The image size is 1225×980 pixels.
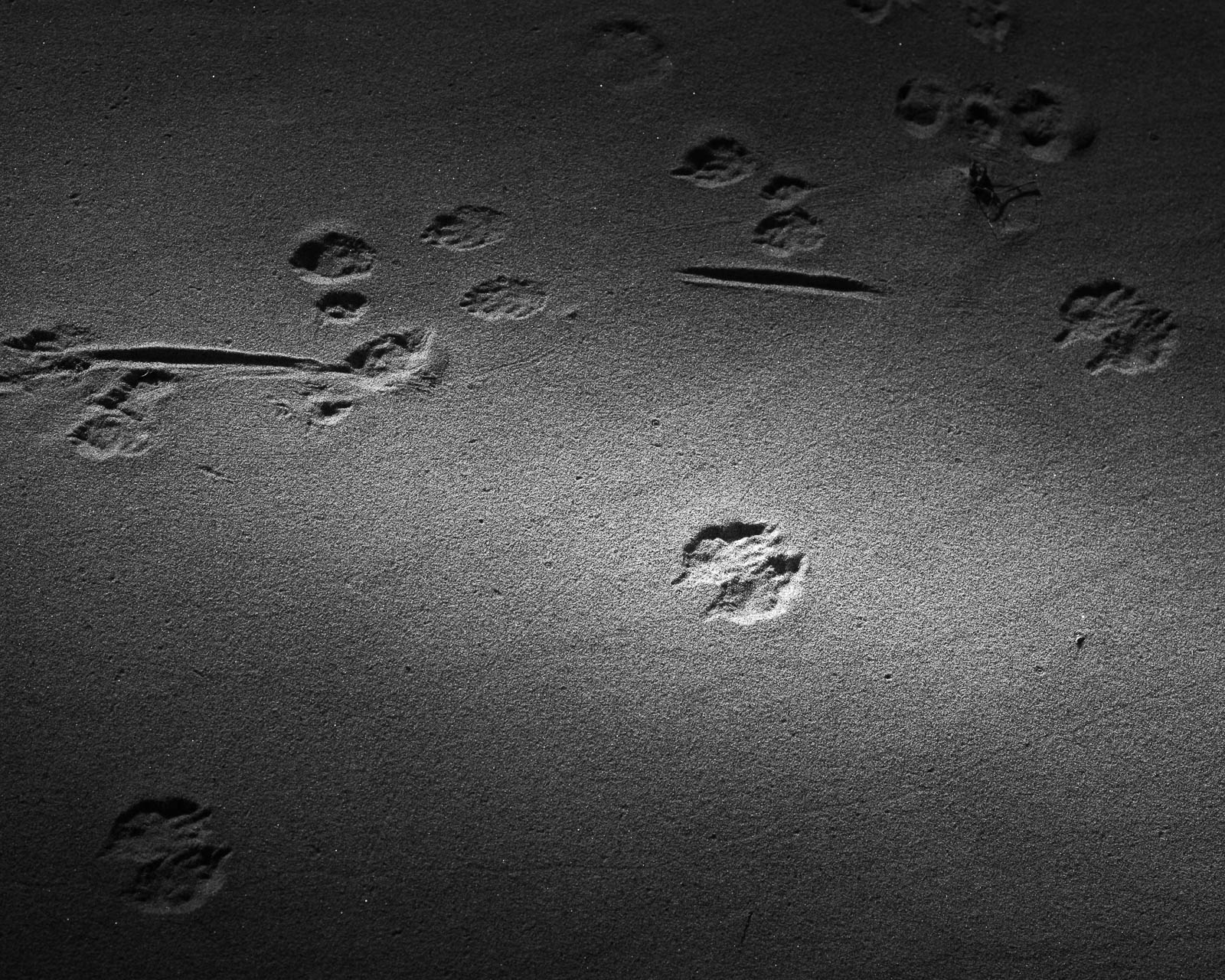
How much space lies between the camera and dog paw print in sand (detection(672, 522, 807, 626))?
7.82 feet

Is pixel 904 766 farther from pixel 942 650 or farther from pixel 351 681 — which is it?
pixel 351 681

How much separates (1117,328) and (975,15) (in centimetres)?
107

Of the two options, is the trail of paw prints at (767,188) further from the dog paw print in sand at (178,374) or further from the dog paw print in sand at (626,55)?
the dog paw print in sand at (178,374)

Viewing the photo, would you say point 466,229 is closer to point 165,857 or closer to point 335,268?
point 335,268

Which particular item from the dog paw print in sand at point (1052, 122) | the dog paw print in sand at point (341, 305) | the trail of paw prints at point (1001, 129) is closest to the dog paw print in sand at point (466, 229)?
the dog paw print in sand at point (341, 305)

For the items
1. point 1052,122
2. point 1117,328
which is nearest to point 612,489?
point 1117,328

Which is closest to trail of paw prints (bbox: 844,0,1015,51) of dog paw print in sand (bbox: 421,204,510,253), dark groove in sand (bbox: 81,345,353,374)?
dog paw print in sand (bbox: 421,204,510,253)

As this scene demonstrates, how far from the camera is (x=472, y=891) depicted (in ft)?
7.30

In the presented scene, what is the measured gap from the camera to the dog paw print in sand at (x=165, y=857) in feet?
7.20

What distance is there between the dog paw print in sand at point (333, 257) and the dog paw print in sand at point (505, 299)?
0.30 meters

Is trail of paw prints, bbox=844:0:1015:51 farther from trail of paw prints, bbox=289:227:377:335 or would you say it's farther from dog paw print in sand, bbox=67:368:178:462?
dog paw print in sand, bbox=67:368:178:462

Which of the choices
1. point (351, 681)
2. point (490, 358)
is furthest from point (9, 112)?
point (351, 681)

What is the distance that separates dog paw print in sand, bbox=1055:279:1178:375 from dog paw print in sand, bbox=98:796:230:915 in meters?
2.51

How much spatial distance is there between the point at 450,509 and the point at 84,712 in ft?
3.28
